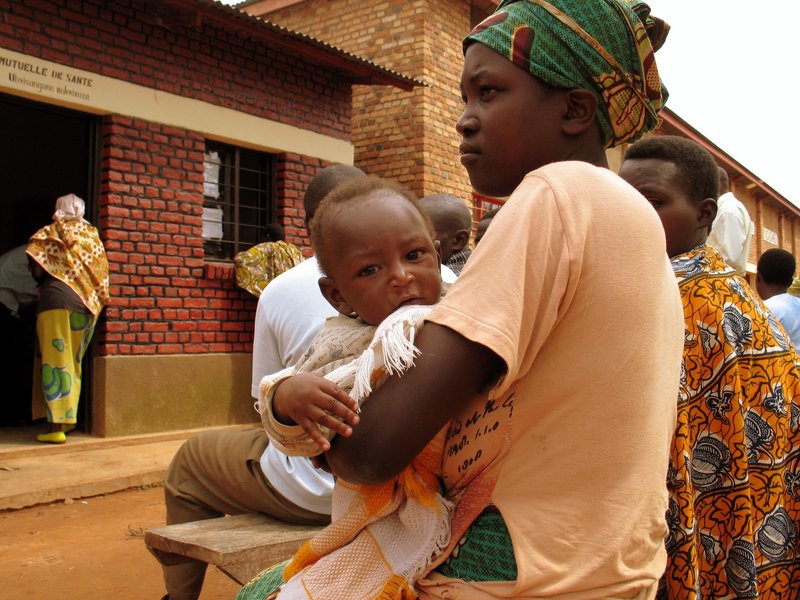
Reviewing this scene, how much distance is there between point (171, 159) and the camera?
7.87 m

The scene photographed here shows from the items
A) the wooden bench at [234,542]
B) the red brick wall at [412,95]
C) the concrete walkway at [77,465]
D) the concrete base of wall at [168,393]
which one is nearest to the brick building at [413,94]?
the red brick wall at [412,95]

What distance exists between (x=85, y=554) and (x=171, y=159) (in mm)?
4282

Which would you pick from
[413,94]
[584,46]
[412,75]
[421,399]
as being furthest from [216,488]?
[412,75]

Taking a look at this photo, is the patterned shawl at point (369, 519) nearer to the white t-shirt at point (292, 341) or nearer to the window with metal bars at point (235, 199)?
the white t-shirt at point (292, 341)

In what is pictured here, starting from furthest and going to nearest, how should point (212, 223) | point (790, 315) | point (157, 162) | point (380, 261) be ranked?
1. point (212, 223)
2. point (157, 162)
3. point (790, 315)
4. point (380, 261)

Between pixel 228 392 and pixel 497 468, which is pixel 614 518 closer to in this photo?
pixel 497 468

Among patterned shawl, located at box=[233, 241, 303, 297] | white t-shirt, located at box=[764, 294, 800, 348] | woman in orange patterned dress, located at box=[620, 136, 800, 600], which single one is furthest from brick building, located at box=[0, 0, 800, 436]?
woman in orange patterned dress, located at box=[620, 136, 800, 600]

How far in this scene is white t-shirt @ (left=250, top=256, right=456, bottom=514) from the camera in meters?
2.95

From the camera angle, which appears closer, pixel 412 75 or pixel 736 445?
pixel 736 445

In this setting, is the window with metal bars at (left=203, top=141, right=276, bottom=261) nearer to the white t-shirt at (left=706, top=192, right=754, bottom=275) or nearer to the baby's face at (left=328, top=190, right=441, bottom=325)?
the white t-shirt at (left=706, top=192, right=754, bottom=275)

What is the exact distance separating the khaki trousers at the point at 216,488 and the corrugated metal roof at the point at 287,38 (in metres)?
5.47

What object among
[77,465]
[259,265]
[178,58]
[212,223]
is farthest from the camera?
[212,223]

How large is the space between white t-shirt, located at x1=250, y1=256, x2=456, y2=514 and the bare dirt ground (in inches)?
65.3

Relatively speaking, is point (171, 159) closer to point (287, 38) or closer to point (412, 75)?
point (287, 38)
